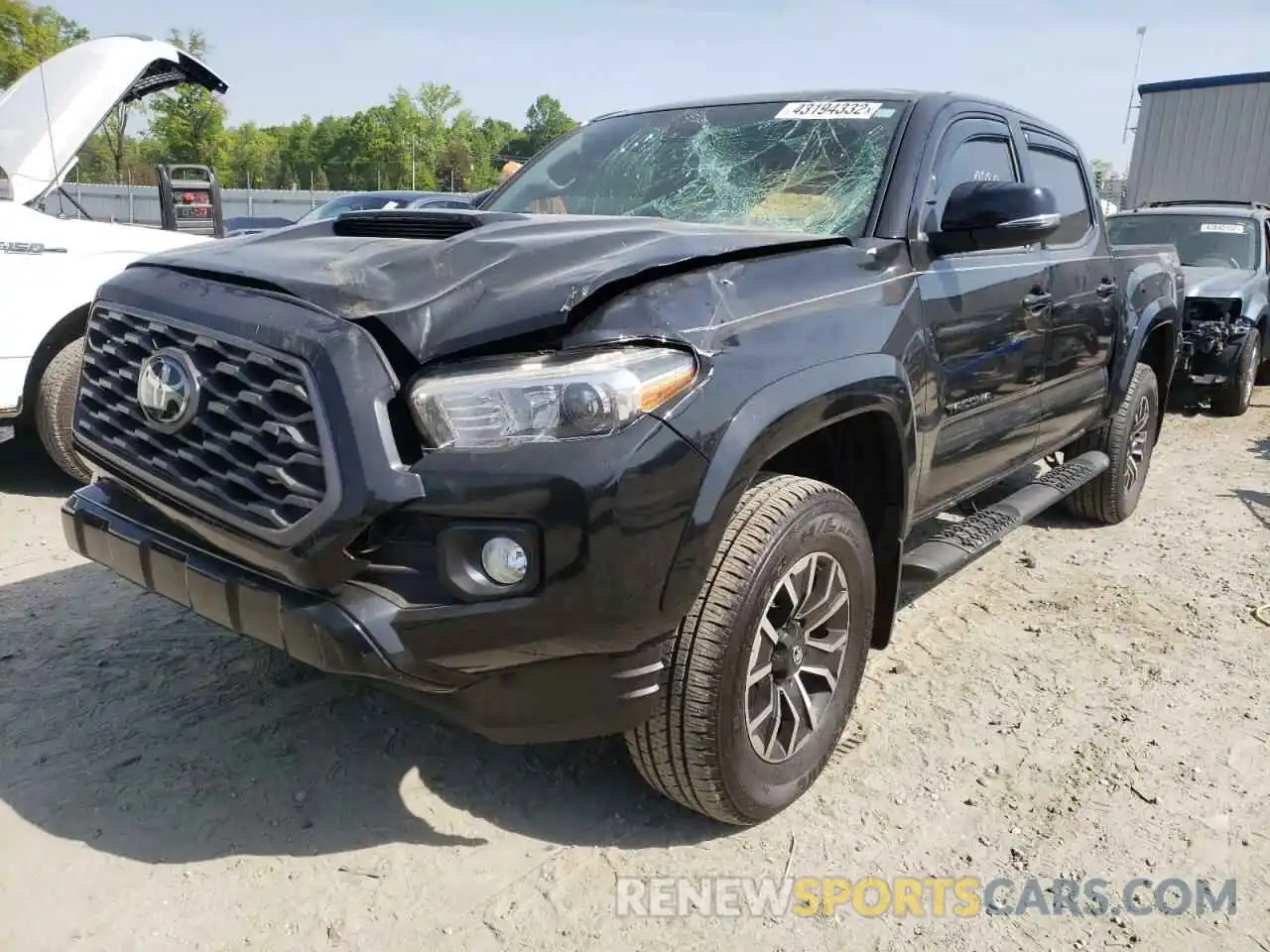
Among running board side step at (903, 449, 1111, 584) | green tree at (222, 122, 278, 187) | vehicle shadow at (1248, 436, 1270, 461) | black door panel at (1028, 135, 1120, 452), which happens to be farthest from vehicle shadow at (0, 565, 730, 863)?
green tree at (222, 122, 278, 187)

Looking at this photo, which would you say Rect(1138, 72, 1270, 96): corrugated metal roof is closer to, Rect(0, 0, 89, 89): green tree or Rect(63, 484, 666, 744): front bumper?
Rect(63, 484, 666, 744): front bumper

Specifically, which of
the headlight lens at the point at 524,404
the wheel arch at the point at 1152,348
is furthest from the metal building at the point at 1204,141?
the headlight lens at the point at 524,404

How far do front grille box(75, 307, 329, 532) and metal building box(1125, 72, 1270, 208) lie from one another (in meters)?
17.5

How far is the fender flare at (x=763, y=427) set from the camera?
209 cm

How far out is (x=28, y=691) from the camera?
3.14 meters

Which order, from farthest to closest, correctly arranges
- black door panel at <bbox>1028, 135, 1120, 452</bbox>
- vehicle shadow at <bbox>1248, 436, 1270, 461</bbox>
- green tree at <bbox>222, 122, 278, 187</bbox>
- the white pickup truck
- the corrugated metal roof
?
1. green tree at <bbox>222, 122, 278, 187</bbox>
2. the corrugated metal roof
3. vehicle shadow at <bbox>1248, 436, 1270, 461</bbox>
4. the white pickup truck
5. black door panel at <bbox>1028, 135, 1120, 452</bbox>

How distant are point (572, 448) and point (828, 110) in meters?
2.03

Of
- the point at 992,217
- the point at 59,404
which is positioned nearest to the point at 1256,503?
the point at 992,217

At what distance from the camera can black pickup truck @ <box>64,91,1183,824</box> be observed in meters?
2.00

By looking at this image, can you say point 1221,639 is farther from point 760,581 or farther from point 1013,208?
point 760,581

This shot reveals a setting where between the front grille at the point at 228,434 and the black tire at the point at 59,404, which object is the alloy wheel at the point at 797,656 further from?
the black tire at the point at 59,404

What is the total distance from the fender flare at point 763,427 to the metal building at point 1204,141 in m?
16.3

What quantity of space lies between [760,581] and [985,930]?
937 mm

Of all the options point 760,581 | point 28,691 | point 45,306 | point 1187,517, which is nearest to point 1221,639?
point 1187,517
